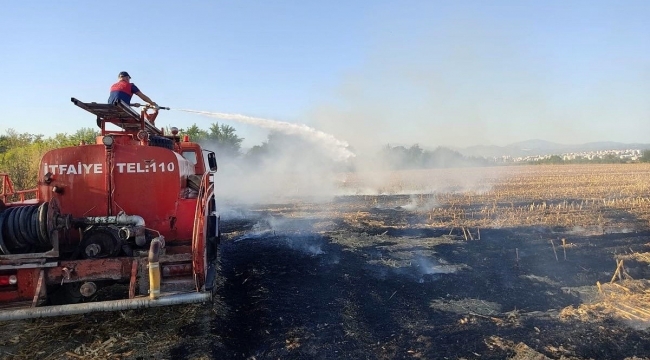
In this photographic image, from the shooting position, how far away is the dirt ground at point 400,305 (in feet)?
16.5

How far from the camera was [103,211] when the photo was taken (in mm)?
5785

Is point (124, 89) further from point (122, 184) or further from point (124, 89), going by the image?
point (122, 184)

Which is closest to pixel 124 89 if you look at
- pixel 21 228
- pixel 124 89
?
pixel 124 89

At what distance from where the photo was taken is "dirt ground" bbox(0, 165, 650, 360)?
5.04m

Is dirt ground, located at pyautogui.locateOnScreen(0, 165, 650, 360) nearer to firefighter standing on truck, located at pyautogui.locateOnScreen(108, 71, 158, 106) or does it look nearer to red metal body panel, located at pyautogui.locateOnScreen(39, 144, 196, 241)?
red metal body panel, located at pyautogui.locateOnScreen(39, 144, 196, 241)

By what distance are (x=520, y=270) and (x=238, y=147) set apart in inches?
1393

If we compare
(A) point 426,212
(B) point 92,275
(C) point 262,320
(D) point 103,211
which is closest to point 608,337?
(C) point 262,320

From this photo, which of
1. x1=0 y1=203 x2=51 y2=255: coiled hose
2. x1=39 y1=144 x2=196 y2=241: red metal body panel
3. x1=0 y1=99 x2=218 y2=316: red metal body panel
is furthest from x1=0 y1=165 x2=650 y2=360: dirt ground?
x1=39 y1=144 x2=196 y2=241: red metal body panel

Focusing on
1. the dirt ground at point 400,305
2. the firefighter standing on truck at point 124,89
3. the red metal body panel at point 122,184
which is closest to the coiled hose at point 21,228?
the red metal body panel at point 122,184

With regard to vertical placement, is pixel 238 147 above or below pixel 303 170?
above

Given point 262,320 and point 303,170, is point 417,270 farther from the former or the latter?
point 303,170

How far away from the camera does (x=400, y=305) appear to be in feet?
21.4

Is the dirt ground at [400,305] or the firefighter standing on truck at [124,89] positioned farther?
the firefighter standing on truck at [124,89]

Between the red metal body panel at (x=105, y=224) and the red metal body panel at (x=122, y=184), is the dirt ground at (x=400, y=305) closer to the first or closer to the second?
the red metal body panel at (x=105, y=224)
